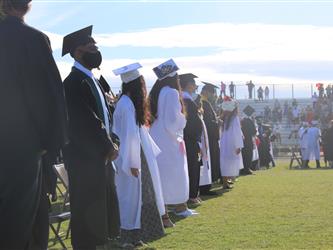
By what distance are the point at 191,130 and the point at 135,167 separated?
3.46 meters

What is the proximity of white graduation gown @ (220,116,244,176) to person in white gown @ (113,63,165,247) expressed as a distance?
6.61 meters

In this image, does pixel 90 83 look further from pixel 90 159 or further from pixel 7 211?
pixel 7 211

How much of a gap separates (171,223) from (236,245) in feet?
5.12

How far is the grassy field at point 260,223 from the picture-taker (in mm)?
6797

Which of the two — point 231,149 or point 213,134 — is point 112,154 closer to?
point 213,134

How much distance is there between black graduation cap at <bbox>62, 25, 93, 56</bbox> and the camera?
5.68 meters

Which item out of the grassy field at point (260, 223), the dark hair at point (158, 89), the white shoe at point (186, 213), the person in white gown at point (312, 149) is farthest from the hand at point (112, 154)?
the person in white gown at point (312, 149)

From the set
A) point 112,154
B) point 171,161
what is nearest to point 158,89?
point 171,161

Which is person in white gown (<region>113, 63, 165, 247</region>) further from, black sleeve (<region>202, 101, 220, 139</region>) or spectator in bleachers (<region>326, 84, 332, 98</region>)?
spectator in bleachers (<region>326, 84, 332, 98</region>)

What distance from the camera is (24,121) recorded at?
3.90 metres

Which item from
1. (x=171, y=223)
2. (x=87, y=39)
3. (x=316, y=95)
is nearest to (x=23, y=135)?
(x=87, y=39)

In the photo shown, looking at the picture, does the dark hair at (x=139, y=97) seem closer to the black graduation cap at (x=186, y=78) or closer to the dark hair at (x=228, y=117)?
the black graduation cap at (x=186, y=78)

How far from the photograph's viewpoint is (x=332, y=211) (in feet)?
29.9

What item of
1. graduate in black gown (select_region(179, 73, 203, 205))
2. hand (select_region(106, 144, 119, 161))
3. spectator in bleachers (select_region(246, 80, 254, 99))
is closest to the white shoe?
graduate in black gown (select_region(179, 73, 203, 205))
